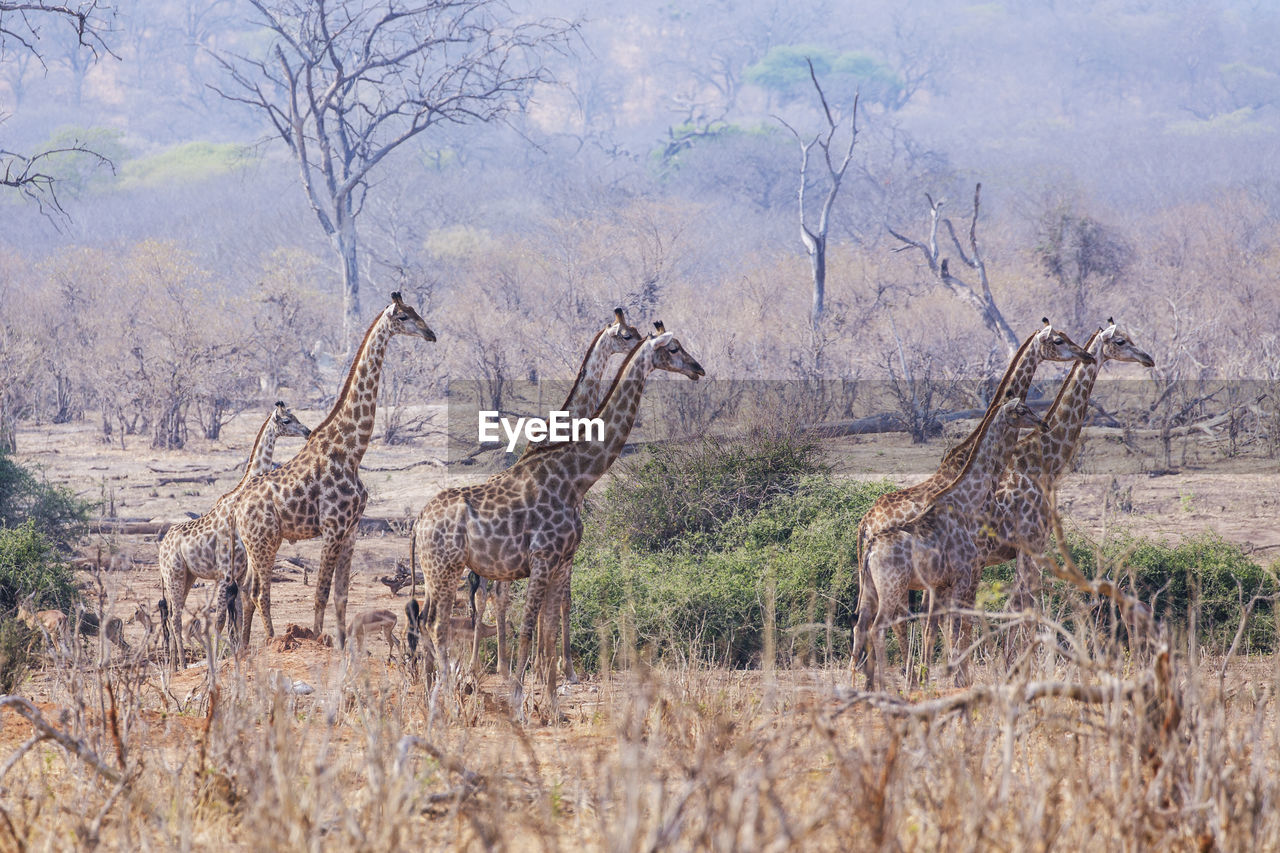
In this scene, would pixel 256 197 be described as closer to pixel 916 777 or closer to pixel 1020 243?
pixel 1020 243

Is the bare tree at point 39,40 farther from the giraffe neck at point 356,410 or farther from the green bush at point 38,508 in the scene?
the green bush at point 38,508

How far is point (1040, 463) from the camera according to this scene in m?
7.75

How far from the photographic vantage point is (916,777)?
4.28 m

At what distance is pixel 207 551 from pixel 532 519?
9.57ft

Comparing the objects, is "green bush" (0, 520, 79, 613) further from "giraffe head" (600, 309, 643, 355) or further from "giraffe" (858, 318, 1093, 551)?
"giraffe" (858, 318, 1093, 551)

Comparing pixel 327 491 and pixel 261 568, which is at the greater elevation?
pixel 327 491

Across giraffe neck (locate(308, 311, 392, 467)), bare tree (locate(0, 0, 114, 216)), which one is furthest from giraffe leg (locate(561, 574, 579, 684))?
bare tree (locate(0, 0, 114, 216))

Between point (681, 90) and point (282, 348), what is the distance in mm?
63480

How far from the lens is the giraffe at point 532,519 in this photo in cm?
638

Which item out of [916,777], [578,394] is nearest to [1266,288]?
[578,394]

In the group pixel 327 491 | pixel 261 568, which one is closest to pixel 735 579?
pixel 327 491

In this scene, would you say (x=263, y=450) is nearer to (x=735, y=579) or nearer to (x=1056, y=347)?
(x=735, y=579)

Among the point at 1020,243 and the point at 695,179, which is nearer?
the point at 1020,243

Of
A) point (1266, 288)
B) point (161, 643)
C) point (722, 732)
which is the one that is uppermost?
point (1266, 288)
